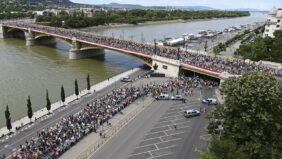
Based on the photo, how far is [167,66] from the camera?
196 ft

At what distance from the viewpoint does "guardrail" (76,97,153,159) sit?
29.9 metres

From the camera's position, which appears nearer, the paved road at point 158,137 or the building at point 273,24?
the paved road at point 158,137

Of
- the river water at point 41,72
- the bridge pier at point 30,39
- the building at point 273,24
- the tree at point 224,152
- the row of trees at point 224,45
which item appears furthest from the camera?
the bridge pier at point 30,39

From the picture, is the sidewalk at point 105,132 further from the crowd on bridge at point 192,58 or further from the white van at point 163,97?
the crowd on bridge at point 192,58

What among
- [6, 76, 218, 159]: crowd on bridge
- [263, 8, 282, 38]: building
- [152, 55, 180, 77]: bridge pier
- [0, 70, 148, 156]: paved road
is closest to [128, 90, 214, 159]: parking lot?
[6, 76, 218, 159]: crowd on bridge

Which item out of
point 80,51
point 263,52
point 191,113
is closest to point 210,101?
point 191,113

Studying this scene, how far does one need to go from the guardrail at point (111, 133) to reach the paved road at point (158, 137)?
20.2 inches

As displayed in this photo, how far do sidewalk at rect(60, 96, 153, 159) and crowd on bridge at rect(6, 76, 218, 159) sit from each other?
574 mm

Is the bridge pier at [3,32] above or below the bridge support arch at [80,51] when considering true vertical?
above

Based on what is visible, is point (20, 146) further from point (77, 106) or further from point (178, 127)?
point (178, 127)

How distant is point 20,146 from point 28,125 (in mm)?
6084

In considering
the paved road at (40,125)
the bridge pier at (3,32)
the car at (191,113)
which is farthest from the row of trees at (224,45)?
the bridge pier at (3,32)

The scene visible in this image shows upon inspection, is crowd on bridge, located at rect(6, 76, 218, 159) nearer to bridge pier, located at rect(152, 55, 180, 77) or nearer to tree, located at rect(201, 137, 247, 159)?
bridge pier, located at rect(152, 55, 180, 77)

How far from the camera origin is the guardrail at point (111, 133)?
2988 cm
